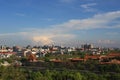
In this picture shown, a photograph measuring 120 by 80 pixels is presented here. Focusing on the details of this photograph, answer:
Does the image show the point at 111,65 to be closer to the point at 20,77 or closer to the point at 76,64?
the point at 76,64

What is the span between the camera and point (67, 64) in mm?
41094

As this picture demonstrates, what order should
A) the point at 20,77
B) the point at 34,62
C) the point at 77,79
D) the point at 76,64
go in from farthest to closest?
1. the point at 34,62
2. the point at 76,64
3. the point at 77,79
4. the point at 20,77

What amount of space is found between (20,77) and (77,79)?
6933 millimetres

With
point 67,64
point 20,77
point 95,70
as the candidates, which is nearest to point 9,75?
point 20,77

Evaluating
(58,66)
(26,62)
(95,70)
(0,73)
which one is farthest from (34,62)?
(0,73)

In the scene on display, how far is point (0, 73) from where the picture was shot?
21.5 m

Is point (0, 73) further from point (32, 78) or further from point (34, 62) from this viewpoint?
point (34, 62)

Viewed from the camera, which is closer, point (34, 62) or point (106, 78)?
point (106, 78)

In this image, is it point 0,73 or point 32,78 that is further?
point 32,78

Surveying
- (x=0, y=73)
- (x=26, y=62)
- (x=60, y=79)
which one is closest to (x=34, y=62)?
(x=26, y=62)

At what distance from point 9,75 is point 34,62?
2669 cm

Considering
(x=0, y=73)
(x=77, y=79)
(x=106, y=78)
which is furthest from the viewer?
(x=106, y=78)

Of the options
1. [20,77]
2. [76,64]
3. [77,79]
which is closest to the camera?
[20,77]

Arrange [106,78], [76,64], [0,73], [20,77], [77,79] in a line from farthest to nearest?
[76,64]
[106,78]
[77,79]
[0,73]
[20,77]
